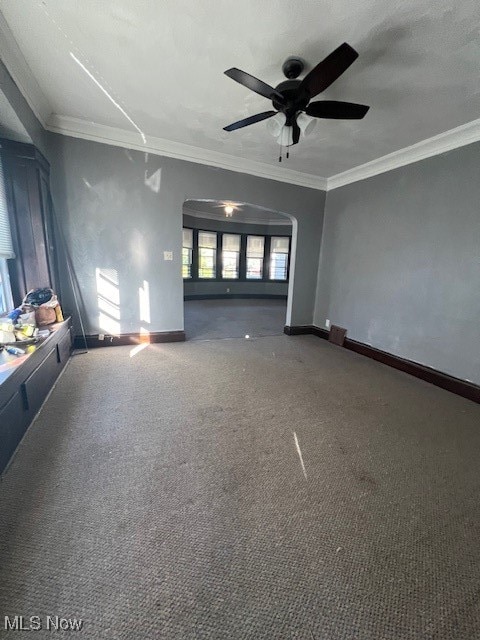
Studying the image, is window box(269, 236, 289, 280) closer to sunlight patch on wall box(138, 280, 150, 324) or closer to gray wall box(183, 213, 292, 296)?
gray wall box(183, 213, 292, 296)

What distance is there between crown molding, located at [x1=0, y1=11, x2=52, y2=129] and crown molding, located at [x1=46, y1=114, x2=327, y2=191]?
0.24 metres

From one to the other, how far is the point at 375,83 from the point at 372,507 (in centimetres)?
314

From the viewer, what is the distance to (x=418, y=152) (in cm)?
313

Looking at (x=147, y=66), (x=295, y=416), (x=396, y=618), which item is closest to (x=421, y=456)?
(x=295, y=416)

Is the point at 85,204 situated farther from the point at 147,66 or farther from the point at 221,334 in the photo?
the point at 221,334

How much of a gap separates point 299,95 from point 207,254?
6.91 m

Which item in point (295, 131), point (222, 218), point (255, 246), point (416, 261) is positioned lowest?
point (416, 261)

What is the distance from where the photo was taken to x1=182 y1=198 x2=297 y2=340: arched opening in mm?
7738

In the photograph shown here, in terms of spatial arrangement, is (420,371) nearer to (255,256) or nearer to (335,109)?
(335,109)

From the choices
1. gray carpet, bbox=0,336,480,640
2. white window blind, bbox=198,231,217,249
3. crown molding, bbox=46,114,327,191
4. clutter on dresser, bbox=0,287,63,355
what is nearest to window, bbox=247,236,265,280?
white window blind, bbox=198,231,217,249

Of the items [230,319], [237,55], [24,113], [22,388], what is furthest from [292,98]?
[230,319]

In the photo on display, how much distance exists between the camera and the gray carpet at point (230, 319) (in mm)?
4814

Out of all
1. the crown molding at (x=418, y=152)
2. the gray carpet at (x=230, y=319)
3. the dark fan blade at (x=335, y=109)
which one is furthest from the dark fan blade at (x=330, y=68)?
the gray carpet at (x=230, y=319)

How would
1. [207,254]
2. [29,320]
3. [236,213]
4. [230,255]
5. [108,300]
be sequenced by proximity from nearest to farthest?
1. [29,320]
2. [108,300]
3. [236,213]
4. [207,254]
5. [230,255]
